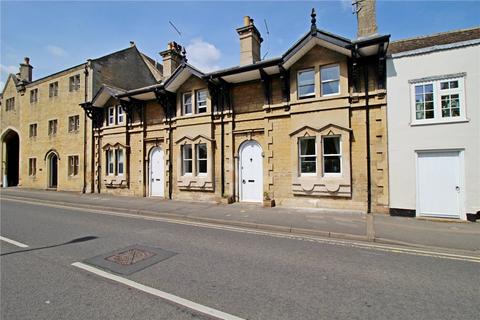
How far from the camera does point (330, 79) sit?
1108 cm

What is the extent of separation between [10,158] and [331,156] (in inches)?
1321

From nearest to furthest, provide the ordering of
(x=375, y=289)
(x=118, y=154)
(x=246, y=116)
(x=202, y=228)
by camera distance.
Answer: (x=375, y=289)
(x=202, y=228)
(x=246, y=116)
(x=118, y=154)

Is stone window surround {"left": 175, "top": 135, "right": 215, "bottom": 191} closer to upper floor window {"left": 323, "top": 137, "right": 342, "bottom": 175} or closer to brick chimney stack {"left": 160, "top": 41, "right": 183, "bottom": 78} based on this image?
brick chimney stack {"left": 160, "top": 41, "right": 183, "bottom": 78}

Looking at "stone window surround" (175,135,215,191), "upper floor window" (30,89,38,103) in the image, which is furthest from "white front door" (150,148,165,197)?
"upper floor window" (30,89,38,103)

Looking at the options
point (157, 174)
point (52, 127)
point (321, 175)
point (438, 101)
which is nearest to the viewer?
point (438, 101)

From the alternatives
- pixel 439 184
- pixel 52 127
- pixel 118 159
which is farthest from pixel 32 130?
pixel 439 184

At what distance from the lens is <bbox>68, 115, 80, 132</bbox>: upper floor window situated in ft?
64.1

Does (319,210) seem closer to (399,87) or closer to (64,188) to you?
(399,87)

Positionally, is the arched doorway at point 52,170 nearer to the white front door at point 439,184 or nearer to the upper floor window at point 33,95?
the upper floor window at point 33,95

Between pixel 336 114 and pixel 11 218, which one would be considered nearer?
pixel 11 218

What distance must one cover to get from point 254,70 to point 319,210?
7.00 m

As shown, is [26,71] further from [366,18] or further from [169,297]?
[169,297]

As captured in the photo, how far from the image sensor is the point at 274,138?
39.7ft

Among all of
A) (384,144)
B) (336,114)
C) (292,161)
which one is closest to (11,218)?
(292,161)
